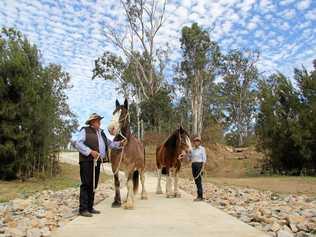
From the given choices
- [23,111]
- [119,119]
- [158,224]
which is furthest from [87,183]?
[23,111]

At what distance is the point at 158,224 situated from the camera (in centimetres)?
691

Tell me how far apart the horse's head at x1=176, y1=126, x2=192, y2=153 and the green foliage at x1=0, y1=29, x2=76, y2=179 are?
11.7 metres

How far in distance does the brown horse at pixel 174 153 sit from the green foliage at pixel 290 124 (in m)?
16.5

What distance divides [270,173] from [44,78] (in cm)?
1669

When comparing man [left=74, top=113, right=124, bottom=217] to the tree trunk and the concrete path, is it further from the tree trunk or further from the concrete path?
the tree trunk

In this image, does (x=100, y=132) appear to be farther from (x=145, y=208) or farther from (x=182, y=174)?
(x=182, y=174)

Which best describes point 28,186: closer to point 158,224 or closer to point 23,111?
point 23,111

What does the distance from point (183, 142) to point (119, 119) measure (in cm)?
321

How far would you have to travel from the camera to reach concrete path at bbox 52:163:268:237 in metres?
6.02

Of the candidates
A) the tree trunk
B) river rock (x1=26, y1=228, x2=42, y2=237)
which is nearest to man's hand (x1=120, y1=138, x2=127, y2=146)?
river rock (x1=26, y1=228, x2=42, y2=237)

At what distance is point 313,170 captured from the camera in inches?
1098

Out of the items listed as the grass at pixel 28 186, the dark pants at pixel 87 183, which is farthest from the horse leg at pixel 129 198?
the grass at pixel 28 186

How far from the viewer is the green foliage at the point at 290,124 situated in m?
27.4

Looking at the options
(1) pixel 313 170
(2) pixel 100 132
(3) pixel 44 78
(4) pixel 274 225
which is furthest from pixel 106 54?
(4) pixel 274 225
